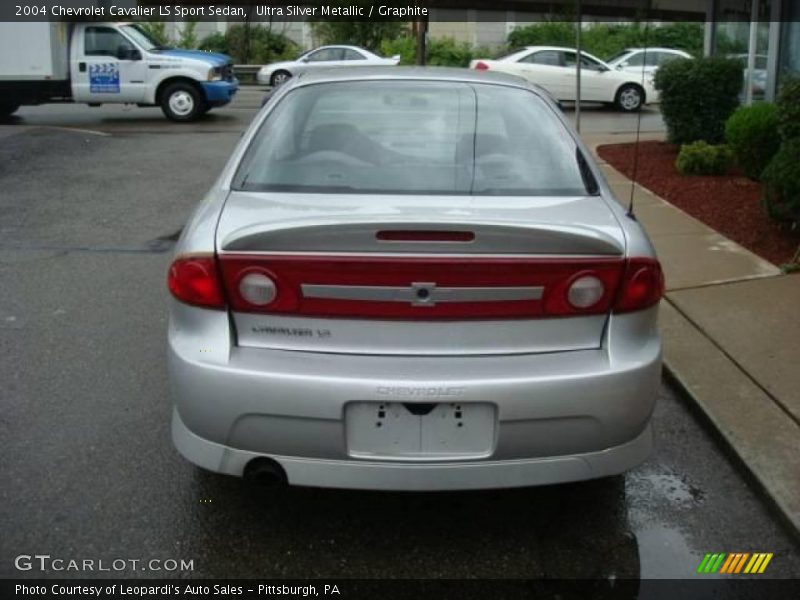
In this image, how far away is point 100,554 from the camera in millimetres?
3328

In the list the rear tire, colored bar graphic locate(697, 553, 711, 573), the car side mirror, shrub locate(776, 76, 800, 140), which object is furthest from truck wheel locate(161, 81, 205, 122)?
colored bar graphic locate(697, 553, 711, 573)

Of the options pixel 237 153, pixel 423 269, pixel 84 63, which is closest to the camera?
pixel 423 269

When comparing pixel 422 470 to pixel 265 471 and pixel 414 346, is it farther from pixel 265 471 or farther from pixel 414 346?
pixel 265 471

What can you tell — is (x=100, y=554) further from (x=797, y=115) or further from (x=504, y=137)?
(x=797, y=115)

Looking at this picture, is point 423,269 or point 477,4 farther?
point 477,4

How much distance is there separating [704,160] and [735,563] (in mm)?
8012

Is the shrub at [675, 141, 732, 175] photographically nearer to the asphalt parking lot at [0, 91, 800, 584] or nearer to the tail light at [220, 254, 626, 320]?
the asphalt parking lot at [0, 91, 800, 584]

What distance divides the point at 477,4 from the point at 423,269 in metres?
45.7

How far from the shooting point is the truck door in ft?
56.1

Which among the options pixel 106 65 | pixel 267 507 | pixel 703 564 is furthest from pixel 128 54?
pixel 703 564

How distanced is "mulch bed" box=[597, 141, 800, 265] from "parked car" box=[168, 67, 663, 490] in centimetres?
429

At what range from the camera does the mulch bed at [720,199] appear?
7.49 meters

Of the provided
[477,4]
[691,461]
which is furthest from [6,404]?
[477,4]

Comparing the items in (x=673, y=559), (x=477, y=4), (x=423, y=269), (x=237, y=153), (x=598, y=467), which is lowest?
(x=673, y=559)
